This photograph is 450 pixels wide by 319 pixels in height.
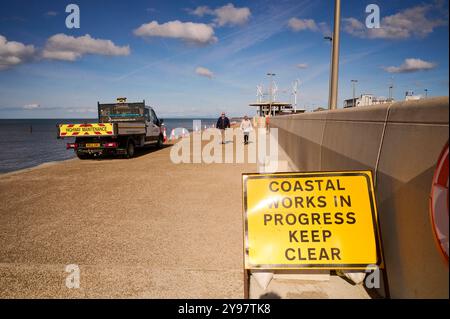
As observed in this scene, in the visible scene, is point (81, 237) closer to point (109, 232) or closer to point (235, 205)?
point (109, 232)

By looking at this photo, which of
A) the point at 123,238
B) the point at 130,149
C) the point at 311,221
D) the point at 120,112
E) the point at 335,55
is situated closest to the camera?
the point at 311,221

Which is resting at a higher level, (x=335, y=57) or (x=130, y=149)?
(x=335, y=57)

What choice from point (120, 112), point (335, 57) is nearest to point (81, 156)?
point (120, 112)

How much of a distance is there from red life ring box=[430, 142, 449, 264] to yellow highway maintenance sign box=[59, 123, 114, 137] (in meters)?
12.2

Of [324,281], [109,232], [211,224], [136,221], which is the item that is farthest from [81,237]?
[324,281]

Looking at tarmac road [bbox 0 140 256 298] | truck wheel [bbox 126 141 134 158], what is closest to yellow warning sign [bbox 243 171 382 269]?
tarmac road [bbox 0 140 256 298]

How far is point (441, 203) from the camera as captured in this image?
187 centimetres

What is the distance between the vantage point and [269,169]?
9.23 m

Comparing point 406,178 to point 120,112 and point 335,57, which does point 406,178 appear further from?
point 120,112

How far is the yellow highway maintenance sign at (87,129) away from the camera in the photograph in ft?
40.5

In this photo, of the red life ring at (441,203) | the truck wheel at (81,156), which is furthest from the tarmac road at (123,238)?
the truck wheel at (81,156)

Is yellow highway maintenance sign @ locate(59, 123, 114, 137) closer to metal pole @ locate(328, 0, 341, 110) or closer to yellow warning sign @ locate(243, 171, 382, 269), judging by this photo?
metal pole @ locate(328, 0, 341, 110)

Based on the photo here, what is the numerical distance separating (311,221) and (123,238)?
2.85 m

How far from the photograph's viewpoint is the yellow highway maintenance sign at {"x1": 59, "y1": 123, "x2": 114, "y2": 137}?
487 inches
